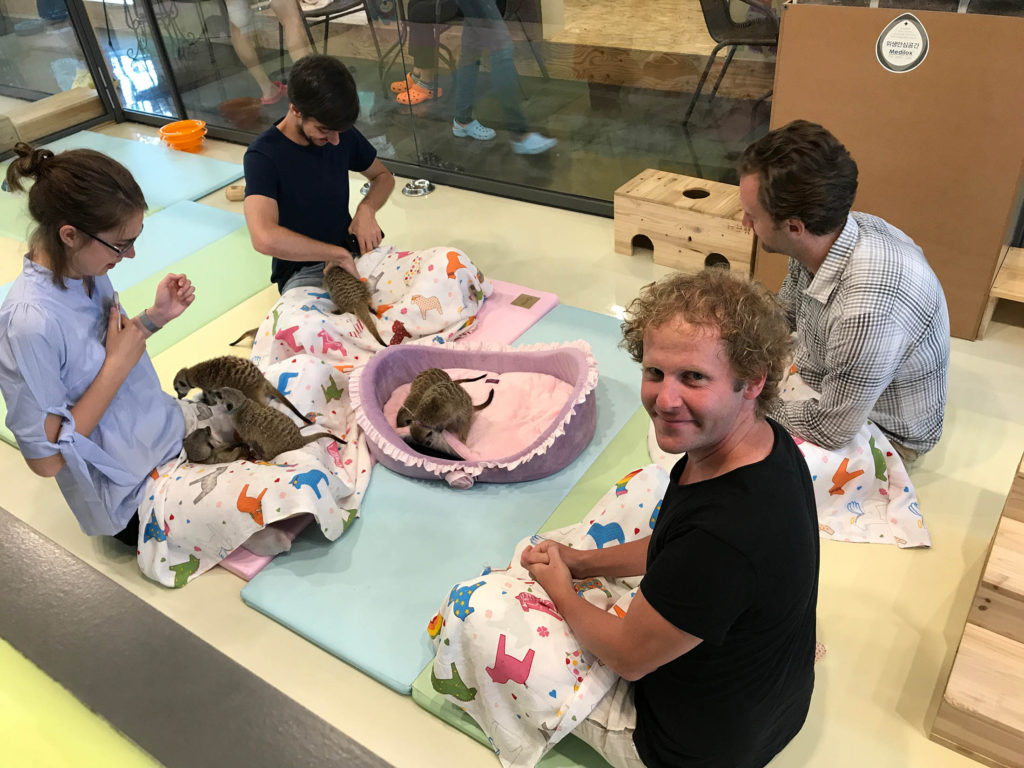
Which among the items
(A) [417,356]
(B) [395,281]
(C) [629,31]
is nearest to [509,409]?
(A) [417,356]

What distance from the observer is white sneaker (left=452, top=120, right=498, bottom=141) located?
16.2ft

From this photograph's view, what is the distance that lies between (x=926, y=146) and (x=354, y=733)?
2.90 metres

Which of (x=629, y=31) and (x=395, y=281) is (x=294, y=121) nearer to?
(x=395, y=281)

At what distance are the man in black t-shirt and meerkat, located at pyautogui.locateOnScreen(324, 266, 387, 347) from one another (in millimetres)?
2056

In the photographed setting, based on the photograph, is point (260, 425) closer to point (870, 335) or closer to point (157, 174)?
point (870, 335)

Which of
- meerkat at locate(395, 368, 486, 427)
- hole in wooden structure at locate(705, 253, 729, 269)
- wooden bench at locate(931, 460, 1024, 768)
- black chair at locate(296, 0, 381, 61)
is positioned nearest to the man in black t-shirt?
wooden bench at locate(931, 460, 1024, 768)

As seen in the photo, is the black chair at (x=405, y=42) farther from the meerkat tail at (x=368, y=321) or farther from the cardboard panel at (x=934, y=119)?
the cardboard panel at (x=934, y=119)

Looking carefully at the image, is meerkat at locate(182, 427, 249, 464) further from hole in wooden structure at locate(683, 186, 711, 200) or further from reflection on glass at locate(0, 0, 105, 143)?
reflection on glass at locate(0, 0, 105, 143)

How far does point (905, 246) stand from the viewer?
237 centimetres

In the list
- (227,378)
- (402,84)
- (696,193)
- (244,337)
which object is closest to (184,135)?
(402,84)

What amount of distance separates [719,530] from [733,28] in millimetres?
3204

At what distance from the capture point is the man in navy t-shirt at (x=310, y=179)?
9.50 ft

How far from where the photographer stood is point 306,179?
326cm

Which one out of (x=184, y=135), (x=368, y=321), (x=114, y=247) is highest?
(x=114, y=247)
